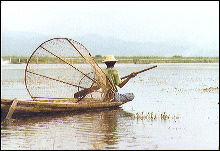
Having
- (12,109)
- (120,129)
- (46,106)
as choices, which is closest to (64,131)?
(120,129)

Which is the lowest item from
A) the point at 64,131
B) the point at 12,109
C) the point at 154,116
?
the point at 64,131

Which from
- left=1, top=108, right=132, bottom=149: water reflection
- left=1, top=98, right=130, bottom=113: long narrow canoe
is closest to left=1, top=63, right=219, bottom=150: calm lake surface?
left=1, top=108, right=132, bottom=149: water reflection

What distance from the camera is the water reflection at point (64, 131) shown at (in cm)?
680

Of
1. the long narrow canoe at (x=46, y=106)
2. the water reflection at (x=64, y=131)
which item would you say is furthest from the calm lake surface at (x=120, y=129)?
the long narrow canoe at (x=46, y=106)

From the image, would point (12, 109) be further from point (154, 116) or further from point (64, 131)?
point (154, 116)

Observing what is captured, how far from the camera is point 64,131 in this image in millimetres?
8047

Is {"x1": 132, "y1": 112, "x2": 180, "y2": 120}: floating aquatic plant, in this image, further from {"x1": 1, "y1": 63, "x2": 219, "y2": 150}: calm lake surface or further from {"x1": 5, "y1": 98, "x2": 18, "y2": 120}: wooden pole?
{"x1": 5, "y1": 98, "x2": 18, "y2": 120}: wooden pole

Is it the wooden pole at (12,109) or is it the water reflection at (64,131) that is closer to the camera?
the water reflection at (64,131)

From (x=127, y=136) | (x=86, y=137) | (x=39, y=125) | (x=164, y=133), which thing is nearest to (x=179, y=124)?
(x=164, y=133)

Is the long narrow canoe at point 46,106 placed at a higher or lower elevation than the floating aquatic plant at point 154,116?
higher

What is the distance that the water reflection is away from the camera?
680 cm

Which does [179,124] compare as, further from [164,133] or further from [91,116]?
[91,116]

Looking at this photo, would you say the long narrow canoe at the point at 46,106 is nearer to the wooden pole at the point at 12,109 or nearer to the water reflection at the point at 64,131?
the wooden pole at the point at 12,109

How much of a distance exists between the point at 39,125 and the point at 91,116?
5.58 ft
